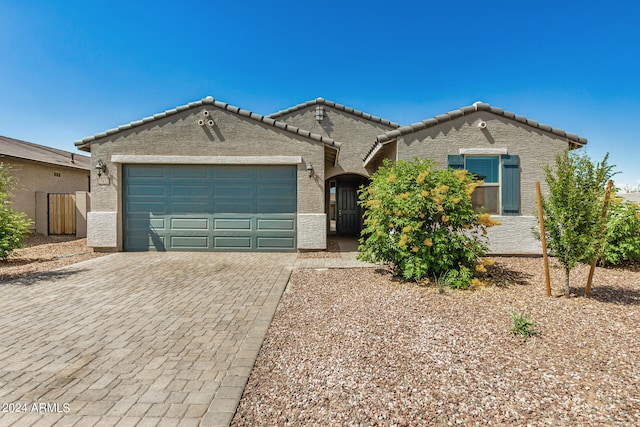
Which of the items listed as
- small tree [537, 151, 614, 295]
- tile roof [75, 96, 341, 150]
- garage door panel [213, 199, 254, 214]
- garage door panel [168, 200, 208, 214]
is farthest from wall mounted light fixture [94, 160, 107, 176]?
small tree [537, 151, 614, 295]

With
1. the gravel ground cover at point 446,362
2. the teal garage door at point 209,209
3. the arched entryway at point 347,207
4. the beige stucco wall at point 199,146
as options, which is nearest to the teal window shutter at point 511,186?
the gravel ground cover at point 446,362

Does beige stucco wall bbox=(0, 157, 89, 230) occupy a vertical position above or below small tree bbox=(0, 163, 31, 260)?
above

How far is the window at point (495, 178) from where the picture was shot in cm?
857

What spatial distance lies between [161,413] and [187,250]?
809 cm

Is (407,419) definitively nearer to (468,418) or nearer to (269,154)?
(468,418)

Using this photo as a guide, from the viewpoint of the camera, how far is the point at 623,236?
7.01m

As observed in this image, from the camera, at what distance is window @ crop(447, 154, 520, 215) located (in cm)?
857

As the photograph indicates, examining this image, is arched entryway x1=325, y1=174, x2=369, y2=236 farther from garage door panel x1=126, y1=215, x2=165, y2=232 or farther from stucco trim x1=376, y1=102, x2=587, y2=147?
garage door panel x1=126, y1=215, x2=165, y2=232

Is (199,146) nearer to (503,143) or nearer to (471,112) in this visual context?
(471,112)

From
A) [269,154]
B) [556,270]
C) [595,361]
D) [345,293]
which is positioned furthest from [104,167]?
[556,270]

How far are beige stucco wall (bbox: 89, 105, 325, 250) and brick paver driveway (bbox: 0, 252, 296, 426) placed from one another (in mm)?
3631

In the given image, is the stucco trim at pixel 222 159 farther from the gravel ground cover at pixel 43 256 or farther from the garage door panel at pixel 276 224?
the gravel ground cover at pixel 43 256

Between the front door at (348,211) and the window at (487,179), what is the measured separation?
714 cm

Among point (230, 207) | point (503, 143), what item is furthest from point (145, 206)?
point (503, 143)
